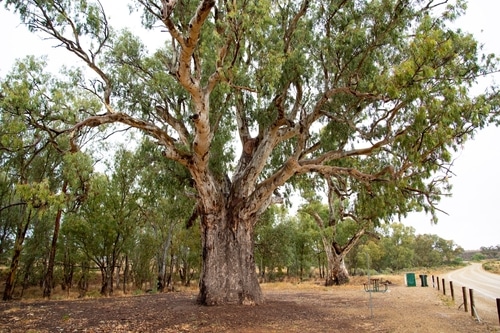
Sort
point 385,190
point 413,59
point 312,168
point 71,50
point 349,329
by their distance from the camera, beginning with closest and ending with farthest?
point 413,59, point 349,329, point 71,50, point 385,190, point 312,168

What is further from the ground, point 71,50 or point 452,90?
point 71,50

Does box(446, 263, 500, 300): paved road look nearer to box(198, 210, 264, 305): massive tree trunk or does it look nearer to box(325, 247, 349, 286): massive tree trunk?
box(325, 247, 349, 286): massive tree trunk

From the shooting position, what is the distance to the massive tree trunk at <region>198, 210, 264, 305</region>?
1035cm

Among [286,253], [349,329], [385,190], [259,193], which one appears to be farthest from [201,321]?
[286,253]


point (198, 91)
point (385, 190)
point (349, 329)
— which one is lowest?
point (349, 329)

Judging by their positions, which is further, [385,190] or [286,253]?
[286,253]

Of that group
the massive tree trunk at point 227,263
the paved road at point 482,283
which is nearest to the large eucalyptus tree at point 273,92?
the massive tree trunk at point 227,263

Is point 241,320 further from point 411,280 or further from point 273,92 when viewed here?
point 411,280

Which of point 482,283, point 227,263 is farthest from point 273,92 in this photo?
point 482,283

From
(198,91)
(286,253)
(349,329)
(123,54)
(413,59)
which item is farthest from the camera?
(286,253)

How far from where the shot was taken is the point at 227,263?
35.1 ft

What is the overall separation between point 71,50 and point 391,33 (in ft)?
28.5

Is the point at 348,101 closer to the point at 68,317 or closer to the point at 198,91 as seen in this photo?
the point at 198,91

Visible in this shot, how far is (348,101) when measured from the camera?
10875 millimetres
